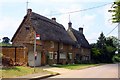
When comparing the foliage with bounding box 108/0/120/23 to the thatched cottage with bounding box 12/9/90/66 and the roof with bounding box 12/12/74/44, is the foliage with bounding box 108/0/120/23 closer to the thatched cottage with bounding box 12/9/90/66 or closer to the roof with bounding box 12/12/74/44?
the thatched cottage with bounding box 12/9/90/66

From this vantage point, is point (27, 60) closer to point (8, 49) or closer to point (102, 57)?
point (8, 49)

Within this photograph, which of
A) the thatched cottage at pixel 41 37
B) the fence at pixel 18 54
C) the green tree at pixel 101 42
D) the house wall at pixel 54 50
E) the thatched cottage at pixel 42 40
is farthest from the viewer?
the green tree at pixel 101 42

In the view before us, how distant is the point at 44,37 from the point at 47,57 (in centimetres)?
327

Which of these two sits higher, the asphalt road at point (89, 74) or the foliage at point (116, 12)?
the foliage at point (116, 12)

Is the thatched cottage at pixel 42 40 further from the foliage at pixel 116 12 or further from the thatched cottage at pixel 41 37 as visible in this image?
the foliage at pixel 116 12

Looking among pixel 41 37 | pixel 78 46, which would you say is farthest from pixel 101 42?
pixel 41 37

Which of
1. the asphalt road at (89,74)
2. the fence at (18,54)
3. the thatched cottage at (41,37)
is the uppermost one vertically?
the thatched cottage at (41,37)

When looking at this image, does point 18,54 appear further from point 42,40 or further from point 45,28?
point 45,28

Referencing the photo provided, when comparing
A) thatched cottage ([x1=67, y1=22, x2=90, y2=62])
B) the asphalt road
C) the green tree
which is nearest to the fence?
the asphalt road

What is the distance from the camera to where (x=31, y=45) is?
141 feet

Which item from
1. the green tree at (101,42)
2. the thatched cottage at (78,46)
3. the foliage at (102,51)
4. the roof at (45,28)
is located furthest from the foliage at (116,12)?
the green tree at (101,42)

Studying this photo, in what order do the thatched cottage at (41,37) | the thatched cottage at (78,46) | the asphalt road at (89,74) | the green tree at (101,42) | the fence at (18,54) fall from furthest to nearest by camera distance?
the green tree at (101,42)
the thatched cottage at (78,46)
the thatched cottage at (41,37)
the fence at (18,54)
the asphalt road at (89,74)

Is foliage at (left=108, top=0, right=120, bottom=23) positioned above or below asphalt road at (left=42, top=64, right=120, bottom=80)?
above

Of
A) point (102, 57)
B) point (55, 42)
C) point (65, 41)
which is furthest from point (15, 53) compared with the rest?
point (102, 57)
